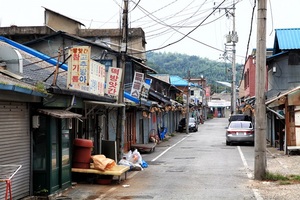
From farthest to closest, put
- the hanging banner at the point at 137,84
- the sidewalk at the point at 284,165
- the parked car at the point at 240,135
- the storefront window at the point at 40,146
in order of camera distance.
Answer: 1. the parked car at the point at 240,135
2. the hanging banner at the point at 137,84
3. the sidewalk at the point at 284,165
4. the storefront window at the point at 40,146

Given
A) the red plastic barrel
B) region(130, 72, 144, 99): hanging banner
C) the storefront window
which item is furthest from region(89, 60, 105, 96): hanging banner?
region(130, 72, 144, 99): hanging banner

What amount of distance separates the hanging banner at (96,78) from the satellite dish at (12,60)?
200 cm

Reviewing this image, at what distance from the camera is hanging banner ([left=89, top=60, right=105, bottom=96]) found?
13328 mm

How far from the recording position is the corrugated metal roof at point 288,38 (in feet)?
88.1

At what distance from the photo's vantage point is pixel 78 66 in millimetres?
11984

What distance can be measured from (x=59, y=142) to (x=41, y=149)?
2.51ft

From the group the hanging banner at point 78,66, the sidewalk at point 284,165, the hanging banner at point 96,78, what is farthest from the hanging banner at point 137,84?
the hanging banner at point 78,66

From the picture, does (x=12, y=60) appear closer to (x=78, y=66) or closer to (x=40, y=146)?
(x=78, y=66)

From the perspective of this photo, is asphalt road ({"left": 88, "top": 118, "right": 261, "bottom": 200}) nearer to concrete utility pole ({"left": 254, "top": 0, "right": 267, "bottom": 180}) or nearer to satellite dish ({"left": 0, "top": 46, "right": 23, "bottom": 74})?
concrete utility pole ({"left": 254, "top": 0, "right": 267, "bottom": 180})

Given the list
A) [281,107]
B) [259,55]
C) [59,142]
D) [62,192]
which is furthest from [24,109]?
[281,107]

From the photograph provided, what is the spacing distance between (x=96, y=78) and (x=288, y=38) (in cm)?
1712

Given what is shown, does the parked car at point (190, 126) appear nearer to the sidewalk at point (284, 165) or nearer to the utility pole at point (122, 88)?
the sidewalk at point (284, 165)

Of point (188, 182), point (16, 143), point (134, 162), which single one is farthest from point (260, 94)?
point (16, 143)

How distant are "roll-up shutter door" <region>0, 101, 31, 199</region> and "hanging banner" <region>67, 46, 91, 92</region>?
1511 mm
